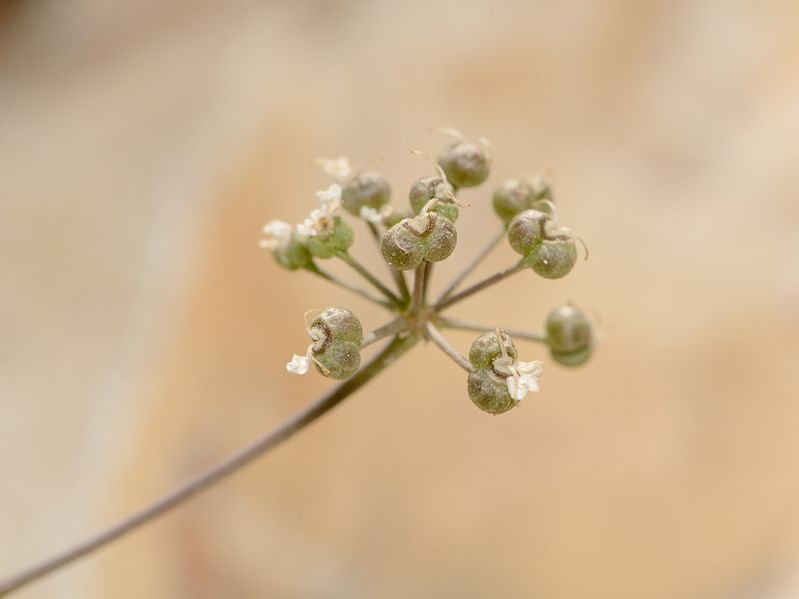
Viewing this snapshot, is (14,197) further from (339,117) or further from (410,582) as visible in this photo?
(410,582)

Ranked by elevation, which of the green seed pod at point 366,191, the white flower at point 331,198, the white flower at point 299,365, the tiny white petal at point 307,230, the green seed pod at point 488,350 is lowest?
the green seed pod at point 488,350

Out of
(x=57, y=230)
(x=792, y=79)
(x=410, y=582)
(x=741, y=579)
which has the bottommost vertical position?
(x=741, y=579)

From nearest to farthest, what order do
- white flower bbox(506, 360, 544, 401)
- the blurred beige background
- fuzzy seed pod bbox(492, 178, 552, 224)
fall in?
white flower bbox(506, 360, 544, 401) < fuzzy seed pod bbox(492, 178, 552, 224) < the blurred beige background

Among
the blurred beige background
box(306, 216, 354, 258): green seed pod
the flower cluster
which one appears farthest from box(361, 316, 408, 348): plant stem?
the blurred beige background

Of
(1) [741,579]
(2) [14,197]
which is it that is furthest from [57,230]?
(1) [741,579]

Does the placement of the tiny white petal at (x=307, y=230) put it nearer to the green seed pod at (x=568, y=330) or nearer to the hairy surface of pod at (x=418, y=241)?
the hairy surface of pod at (x=418, y=241)

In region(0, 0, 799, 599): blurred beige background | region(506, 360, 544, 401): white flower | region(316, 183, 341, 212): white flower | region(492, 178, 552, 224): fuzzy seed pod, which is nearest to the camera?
region(506, 360, 544, 401): white flower

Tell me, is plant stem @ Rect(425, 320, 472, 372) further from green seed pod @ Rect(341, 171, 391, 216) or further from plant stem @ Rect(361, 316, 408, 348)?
green seed pod @ Rect(341, 171, 391, 216)

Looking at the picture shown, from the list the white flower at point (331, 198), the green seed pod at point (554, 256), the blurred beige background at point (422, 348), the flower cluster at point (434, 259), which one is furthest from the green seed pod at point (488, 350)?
the blurred beige background at point (422, 348)
